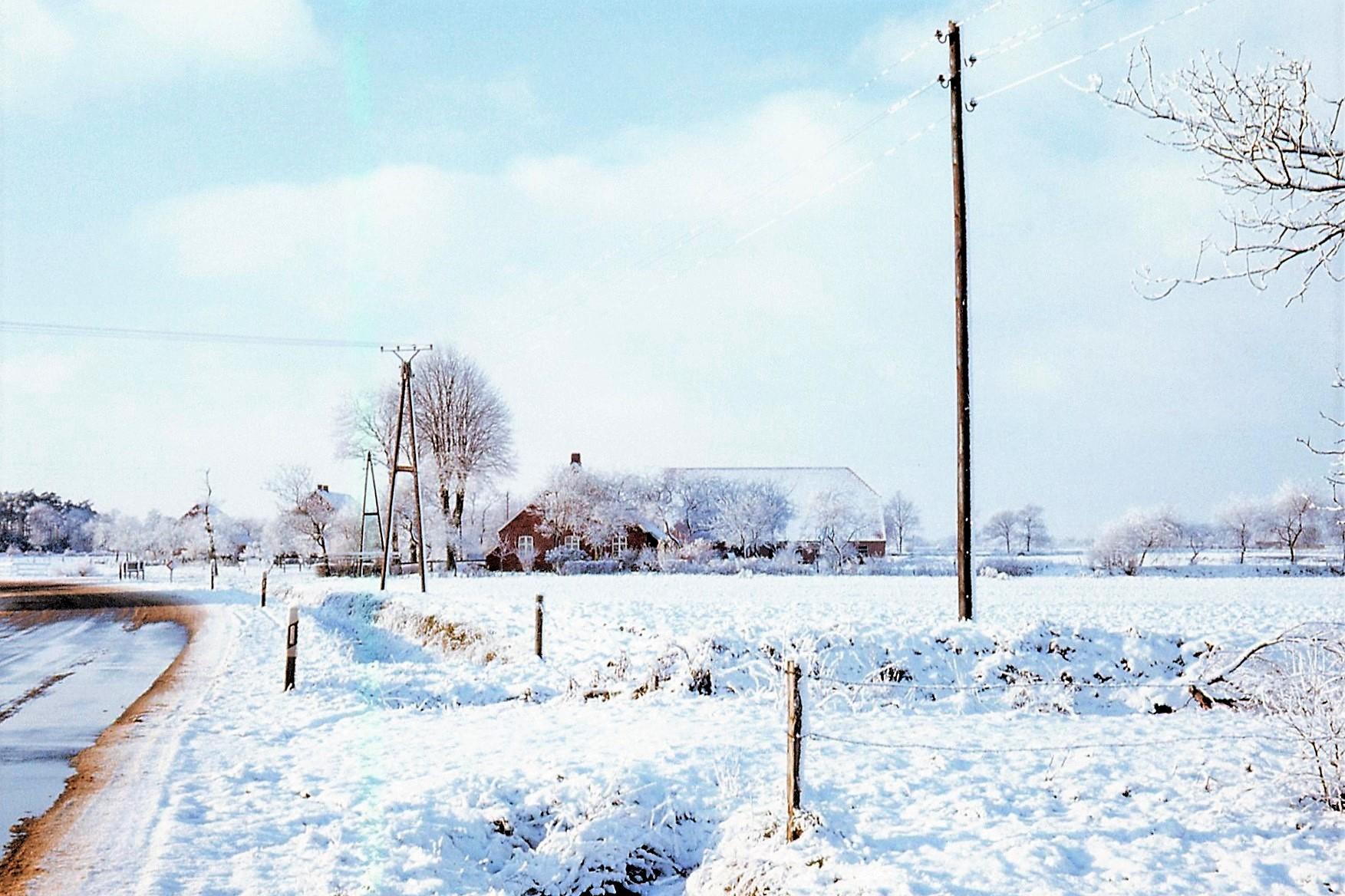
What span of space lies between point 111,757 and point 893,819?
25.4 feet

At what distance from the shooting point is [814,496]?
2456 inches

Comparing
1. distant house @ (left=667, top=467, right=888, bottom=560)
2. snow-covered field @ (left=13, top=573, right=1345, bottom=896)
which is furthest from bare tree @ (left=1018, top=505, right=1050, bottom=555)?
snow-covered field @ (left=13, top=573, right=1345, bottom=896)

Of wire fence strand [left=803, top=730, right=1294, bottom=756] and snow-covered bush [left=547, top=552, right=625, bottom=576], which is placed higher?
wire fence strand [left=803, top=730, right=1294, bottom=756]

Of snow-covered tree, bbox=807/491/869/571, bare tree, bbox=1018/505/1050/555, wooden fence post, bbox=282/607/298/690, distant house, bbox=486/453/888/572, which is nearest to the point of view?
wooden fence post, bbox=282/607/298/690

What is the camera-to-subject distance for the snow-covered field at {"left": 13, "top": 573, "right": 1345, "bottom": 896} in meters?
6.30

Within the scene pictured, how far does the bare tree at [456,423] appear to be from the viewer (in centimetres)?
5228

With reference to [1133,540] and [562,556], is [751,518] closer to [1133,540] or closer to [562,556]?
[562,556]

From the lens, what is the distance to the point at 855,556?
53.0m

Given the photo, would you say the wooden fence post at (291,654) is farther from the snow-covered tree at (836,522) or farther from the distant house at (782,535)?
the snow-covered tree at (836,522)

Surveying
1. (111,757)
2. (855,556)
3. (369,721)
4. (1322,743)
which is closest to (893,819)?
(1322,743)

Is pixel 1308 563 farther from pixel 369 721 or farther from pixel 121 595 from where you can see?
pixel 121 595

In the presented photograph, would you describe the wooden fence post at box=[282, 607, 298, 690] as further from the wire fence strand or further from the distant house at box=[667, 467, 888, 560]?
the distant house at box=[667, 467, 888, 560]

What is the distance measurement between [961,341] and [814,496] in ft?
158

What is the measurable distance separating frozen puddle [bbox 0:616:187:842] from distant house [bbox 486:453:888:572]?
31.4 metres
